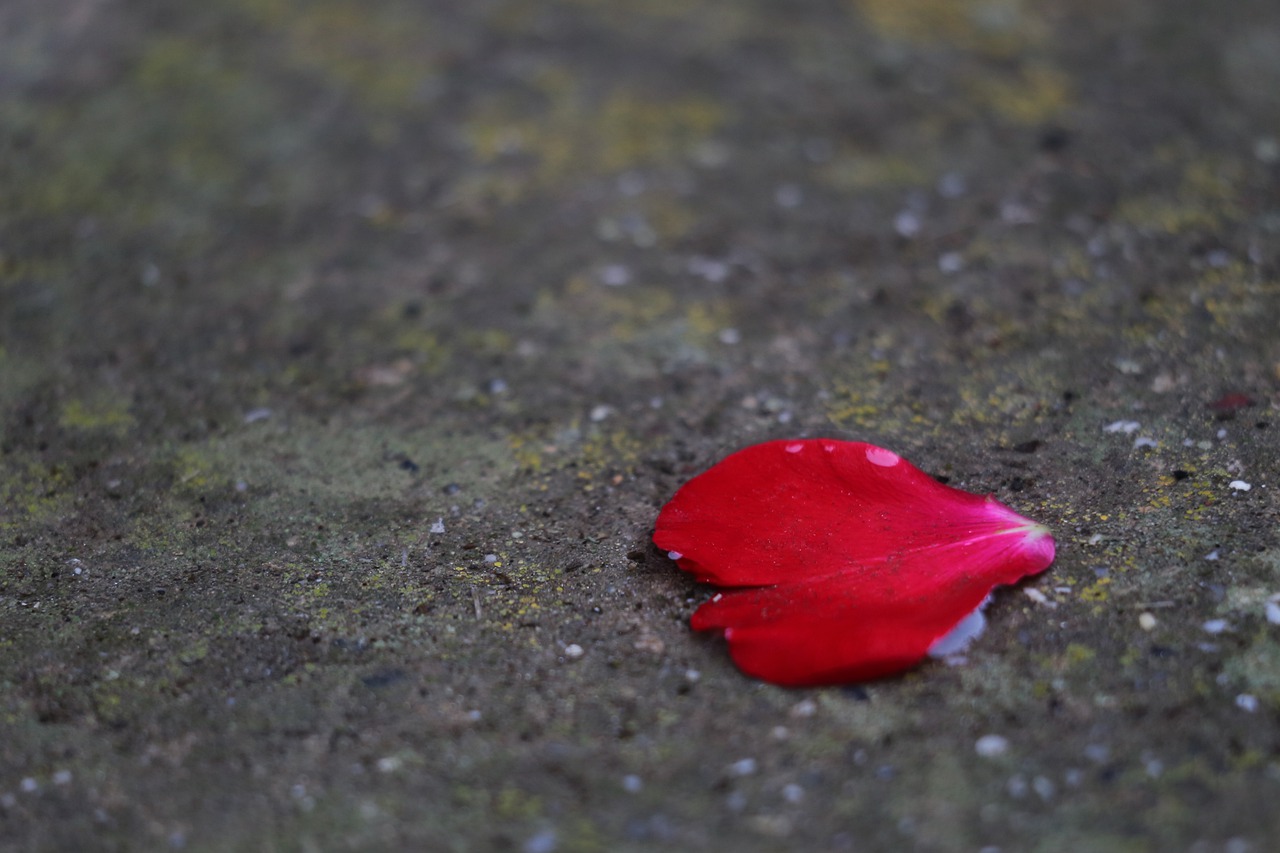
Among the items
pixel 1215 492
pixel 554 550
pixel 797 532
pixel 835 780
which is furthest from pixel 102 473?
pixel 1215 492

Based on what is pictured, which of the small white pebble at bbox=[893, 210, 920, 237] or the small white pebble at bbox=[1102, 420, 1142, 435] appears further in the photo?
the small white pebble at bbox=[893, 210, 920, 237]

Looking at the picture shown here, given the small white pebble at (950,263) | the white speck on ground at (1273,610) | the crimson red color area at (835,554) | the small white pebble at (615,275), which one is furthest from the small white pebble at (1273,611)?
the small white pebble at (615,275)

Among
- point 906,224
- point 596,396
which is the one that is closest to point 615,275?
point 596,396

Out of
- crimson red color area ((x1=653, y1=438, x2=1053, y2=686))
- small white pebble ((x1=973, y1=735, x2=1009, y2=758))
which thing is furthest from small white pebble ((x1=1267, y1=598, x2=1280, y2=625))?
small white pebble ((x1=973, y1=735, x2=1009, y2=758))

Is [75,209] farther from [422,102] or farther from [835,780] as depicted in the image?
[835,780]

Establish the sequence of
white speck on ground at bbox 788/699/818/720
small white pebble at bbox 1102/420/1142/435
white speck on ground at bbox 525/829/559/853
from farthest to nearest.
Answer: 1. small white pebble at bbox 1102/420/1142/435
2. white speck on ground at bbox 788/699/818/720
3. white speck on ground at bbox 525/829/559/853

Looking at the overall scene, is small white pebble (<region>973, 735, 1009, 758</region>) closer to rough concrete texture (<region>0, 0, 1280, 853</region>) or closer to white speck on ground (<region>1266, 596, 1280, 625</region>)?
rough concrete texture (<region>0, 0, 1280, 853</region>)
